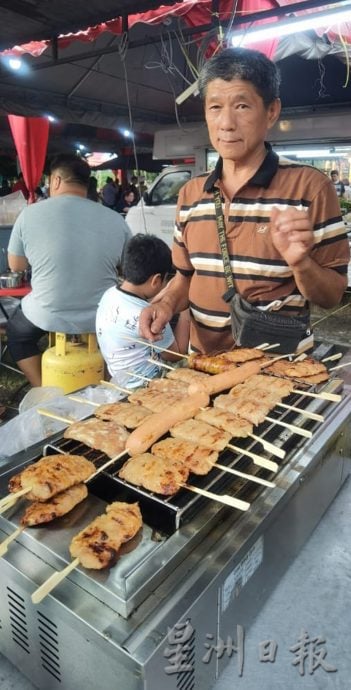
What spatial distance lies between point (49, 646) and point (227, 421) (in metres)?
1.00

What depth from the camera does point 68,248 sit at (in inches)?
181

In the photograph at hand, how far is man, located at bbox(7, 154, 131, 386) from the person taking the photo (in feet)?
15.1

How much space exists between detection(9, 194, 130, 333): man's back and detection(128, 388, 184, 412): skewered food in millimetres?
2672

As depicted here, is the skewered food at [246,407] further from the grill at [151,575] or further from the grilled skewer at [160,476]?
the grilled skewer at [160,476]

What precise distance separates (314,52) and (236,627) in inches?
305

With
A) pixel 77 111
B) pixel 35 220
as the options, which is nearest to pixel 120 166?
pixel 77 111

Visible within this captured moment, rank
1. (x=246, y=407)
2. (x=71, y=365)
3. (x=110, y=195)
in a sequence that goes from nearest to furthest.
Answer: (x=246, y=407), (x=71, y=365), (x=110, y=195)

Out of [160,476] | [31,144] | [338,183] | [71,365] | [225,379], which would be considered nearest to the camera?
[160,476]

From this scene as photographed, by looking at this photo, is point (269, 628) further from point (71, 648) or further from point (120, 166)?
point (120, 166)

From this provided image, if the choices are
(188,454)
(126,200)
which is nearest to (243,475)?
(188,454)

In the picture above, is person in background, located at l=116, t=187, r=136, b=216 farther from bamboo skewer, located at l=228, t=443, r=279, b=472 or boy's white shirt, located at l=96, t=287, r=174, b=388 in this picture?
bamboo skewer, located at l=228, t=443, r=279, b=472

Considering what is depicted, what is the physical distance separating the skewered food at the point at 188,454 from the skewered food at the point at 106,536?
26 cm

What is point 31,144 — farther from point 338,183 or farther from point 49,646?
point 338,183

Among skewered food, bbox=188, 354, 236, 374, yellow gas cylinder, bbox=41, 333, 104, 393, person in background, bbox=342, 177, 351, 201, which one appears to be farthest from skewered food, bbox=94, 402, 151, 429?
person in background, bbox=342, 177, 351, 201
